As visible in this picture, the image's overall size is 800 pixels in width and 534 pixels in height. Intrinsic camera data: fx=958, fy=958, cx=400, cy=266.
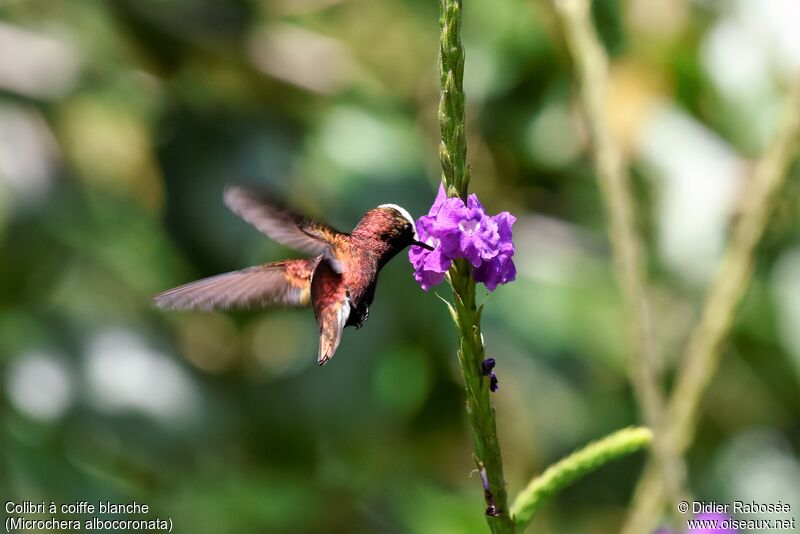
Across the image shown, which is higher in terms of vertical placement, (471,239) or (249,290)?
(249,290)

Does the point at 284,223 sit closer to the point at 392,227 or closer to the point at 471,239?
the point at 392,227

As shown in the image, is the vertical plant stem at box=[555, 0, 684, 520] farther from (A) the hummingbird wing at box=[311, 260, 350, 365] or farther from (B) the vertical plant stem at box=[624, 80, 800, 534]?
(A) the hummingbird wing at box=[311, 260, 350, 365]

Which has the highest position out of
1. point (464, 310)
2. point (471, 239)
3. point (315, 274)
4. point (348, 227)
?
point (348, 227)

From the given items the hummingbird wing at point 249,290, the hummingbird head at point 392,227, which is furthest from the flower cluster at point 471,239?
the hummingbird wing at point 249,290

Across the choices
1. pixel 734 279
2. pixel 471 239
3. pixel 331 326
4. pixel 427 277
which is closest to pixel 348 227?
pixel 331 326

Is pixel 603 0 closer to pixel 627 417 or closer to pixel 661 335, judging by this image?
pixel 661 335

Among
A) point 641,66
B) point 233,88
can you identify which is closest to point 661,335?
point 641,66

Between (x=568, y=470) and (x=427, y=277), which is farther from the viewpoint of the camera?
(x=427, y=277)
